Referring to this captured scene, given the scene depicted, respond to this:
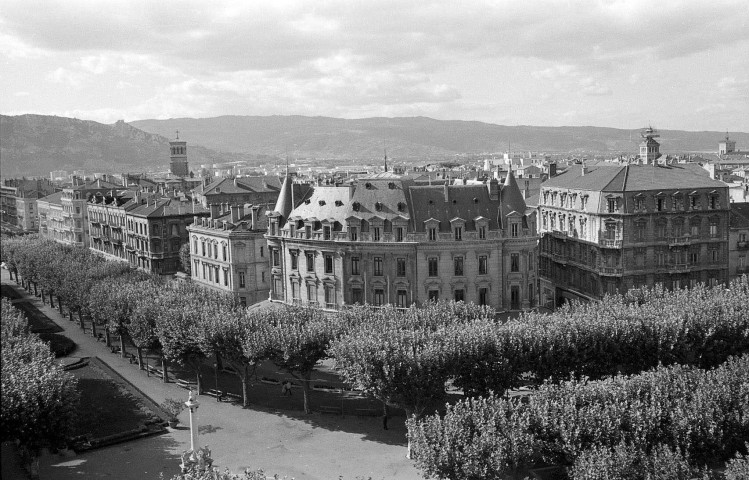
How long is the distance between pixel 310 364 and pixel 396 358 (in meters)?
9.95

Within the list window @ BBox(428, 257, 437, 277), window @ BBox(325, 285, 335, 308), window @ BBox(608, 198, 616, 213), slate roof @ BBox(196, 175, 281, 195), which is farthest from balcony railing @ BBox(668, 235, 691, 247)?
slate roof @ BBox(196, 175, 281, 195)

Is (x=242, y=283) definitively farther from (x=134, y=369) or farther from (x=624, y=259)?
(x=624, y=259)

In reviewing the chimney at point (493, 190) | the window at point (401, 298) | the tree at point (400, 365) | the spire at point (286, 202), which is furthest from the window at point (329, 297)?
the tree at point (400, 365)

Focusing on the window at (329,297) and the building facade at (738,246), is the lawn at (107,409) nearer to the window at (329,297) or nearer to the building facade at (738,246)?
the window at (329,297)

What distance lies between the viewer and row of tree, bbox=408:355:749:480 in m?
38.2

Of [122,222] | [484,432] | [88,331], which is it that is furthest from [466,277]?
[122,222]

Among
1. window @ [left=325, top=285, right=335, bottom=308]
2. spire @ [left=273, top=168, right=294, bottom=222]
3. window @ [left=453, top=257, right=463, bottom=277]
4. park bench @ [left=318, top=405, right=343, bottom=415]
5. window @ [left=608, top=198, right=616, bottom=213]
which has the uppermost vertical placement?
spire @ [left=273, top=168, right=294, bottom=222]

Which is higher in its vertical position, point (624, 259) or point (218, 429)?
point (624, 259)

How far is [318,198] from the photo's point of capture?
83562 mm

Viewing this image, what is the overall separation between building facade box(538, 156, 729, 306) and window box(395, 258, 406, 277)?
23973mm

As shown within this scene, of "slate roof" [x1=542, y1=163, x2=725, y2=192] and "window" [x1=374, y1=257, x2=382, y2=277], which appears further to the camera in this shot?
"slate roof" [x1=542, y1=163, x2=725, y2=192]

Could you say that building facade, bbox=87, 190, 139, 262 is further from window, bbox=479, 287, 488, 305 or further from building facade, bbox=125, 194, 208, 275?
window, bbox=479, 287, 488, 305

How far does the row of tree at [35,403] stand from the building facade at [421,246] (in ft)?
116

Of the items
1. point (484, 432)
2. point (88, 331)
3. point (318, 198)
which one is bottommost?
point (88, 331)
